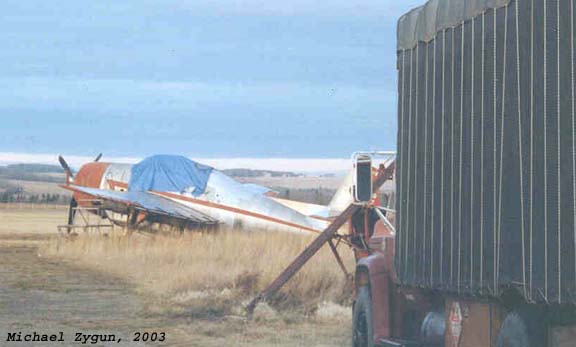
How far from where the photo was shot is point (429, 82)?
9508mm

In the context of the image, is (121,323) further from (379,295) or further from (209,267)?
(209,267)

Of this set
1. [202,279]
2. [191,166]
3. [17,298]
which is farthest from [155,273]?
[191,166]

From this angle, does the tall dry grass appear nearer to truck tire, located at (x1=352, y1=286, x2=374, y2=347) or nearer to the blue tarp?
the blue tarp

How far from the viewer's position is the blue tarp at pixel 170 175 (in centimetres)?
4062

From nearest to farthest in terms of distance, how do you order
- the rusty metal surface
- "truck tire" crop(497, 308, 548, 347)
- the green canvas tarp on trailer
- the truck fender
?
the green canvas tarp on trailer < "truck tire" crop(497, 308, 548, 347) < the truck fender < the rusty metal surface

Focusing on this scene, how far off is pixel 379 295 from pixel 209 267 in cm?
1280

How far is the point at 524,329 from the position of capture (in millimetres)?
7387

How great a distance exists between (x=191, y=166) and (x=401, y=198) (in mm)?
30778

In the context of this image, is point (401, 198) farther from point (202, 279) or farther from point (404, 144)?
point (202, 279)

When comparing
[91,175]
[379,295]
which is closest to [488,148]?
[379,295]

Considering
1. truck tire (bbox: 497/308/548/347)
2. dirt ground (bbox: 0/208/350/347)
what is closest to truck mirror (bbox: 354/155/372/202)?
dirt ground (bbox: 0/208/350/347)

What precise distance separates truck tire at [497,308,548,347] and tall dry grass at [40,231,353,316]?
9753mm

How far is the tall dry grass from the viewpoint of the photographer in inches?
719

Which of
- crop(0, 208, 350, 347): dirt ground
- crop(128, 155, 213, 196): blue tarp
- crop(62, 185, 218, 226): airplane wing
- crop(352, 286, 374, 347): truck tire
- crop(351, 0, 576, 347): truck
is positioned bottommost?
crop(0, 208, 350, 347): dirt ground
